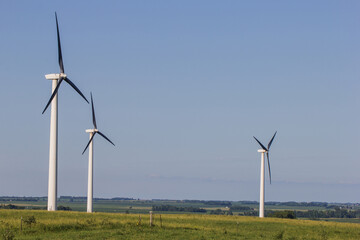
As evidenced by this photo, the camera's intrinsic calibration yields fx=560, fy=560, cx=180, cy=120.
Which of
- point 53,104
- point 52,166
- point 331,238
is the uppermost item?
point 53,104

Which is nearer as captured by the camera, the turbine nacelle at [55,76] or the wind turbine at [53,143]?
the wind turbine at [53,143]

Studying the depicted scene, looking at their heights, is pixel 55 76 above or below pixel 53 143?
above

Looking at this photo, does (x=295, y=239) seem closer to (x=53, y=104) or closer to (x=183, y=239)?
(x=183, y=239)

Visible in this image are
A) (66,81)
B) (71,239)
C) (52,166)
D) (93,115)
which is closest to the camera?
(71,239)

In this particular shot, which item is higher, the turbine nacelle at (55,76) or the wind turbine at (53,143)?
the turbine nacelle at (55,76)

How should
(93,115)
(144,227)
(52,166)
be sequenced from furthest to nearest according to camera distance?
(93,115), (52,166), (144,227)

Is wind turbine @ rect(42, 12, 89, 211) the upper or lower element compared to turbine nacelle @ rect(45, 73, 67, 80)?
lower

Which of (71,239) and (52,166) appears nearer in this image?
(71,239)

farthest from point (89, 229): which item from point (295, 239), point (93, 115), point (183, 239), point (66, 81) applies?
point (93, 115)

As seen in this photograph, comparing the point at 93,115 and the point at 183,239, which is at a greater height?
the point at 93,115

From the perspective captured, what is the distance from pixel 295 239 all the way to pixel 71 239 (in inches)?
791

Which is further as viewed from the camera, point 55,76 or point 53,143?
point 55,76

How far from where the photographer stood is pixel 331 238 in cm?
5188

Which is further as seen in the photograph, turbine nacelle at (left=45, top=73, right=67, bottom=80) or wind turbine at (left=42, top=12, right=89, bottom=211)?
turbine nacelle at (left=45, top=73, right=67, bottom=80)
